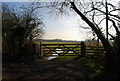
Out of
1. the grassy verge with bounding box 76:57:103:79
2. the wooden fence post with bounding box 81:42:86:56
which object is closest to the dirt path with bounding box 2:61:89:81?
the grassy verge with bounding box 76:57:103:79

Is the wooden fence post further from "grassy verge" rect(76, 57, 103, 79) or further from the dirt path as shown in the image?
the dirt path

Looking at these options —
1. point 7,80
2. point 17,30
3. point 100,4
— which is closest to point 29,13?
point 17,30

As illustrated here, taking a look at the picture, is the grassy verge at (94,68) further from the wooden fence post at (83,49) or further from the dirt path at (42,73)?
the wooden fence post at (83,49)

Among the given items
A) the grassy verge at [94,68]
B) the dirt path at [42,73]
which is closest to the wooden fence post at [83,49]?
the grassy verge at [94,68]

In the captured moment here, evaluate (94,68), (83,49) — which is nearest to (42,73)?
(94,68)

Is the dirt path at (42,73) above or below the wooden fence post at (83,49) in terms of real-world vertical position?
below

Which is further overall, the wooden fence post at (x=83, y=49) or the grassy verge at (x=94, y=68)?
the wooden fence post at (x=83, y=49)

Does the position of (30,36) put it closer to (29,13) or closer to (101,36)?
(29,13)

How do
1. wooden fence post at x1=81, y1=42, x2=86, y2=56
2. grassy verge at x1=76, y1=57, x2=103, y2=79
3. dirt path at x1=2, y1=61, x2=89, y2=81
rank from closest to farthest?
dirt path at x1=2, y1=61, x2=89, y2=81 → grassy verge at x1=76, y1=57, x2=103, y2=79 → wooden fence post at x1=81, y1=42, x2=86, y2=56

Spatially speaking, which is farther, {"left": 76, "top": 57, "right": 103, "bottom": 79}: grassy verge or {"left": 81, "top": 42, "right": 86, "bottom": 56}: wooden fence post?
{"left": 81, "top": 42, "right": 86, "bottom": 56}: wooden fence post

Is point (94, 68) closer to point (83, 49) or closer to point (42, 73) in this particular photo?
point (42, 73)

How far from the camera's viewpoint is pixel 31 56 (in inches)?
392

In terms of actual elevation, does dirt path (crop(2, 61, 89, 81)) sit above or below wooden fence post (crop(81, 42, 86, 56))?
below

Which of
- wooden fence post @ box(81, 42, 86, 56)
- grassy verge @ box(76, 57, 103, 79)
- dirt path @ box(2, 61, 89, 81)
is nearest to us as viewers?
dirt path @ box(2, 61, 89, 81)
